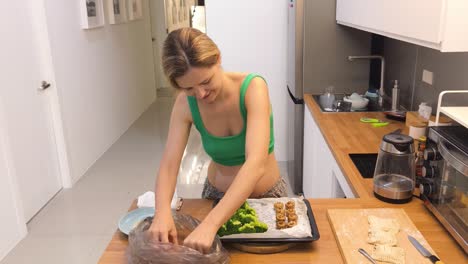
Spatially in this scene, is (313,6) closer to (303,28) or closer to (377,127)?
(303,28)

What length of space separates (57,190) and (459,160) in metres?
3.15

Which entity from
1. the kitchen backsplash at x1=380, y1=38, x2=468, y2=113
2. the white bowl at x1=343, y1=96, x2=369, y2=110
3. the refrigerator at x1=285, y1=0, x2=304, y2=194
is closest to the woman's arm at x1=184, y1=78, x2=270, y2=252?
the kitchen backsplash at x1=380, y1=38, x2=468, y2=113

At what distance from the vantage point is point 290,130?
3346 mm

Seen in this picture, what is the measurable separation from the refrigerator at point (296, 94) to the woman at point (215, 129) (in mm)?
1568

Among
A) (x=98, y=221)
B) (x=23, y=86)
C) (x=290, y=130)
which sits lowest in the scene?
(x=98, y=221)

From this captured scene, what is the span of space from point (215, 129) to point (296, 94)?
71.7 inches

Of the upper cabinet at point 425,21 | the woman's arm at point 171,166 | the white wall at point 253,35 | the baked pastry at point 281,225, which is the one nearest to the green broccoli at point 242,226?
the baked pastry at point 281,225

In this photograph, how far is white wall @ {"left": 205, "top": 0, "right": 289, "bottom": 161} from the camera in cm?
354

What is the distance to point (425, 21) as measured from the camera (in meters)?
1.44

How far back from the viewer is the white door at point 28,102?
2.76 metres

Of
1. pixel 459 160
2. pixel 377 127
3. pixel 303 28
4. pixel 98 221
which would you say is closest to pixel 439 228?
pixel 459 160

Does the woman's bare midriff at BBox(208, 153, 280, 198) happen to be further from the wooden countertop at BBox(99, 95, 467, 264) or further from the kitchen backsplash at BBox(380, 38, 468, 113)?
the kitchen backsplash at BBox(380, 38, 468, 113)

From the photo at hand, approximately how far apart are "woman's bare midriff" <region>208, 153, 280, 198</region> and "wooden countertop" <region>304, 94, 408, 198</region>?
31cm

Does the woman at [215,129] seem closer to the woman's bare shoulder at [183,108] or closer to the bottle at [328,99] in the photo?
the woman's bare shoulder at [183,108]
